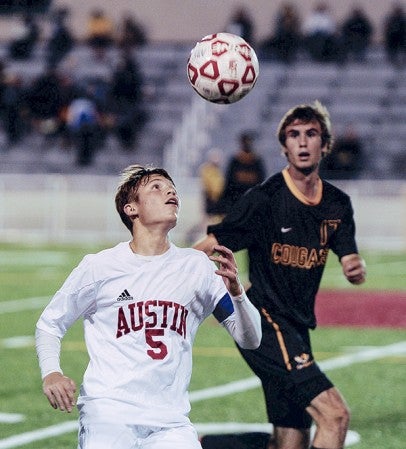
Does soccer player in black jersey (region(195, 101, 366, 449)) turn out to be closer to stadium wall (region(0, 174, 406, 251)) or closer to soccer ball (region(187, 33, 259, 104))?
soccer ball (region(187, 33, 259, 104))

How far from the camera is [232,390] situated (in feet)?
34.6

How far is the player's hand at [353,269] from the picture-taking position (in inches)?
283

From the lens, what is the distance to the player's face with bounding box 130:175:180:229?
236 inches

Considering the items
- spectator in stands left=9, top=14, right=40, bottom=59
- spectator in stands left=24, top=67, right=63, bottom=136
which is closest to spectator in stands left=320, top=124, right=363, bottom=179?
spectator in stands left=24, top=67, right=63, bottom=136

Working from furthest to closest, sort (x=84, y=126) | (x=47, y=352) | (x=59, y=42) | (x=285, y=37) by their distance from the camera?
(x=59, y=42), (x=285, y=37), (x=84, y=126), (x=47, y=352)

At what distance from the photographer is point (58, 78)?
33.4 metres

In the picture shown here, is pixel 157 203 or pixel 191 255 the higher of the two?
pixel 157 203

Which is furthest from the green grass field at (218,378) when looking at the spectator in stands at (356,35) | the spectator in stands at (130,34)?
the spectator in stands at (130,34)

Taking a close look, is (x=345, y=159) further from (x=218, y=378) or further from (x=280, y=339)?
(x=280, y=339)

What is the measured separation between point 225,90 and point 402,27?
87.3 feet

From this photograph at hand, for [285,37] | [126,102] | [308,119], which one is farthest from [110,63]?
[308,119]

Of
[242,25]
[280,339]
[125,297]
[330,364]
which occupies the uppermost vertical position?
[242,25]

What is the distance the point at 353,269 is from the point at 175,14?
30328mm

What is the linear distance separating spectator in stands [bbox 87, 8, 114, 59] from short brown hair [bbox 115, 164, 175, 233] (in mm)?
29976
